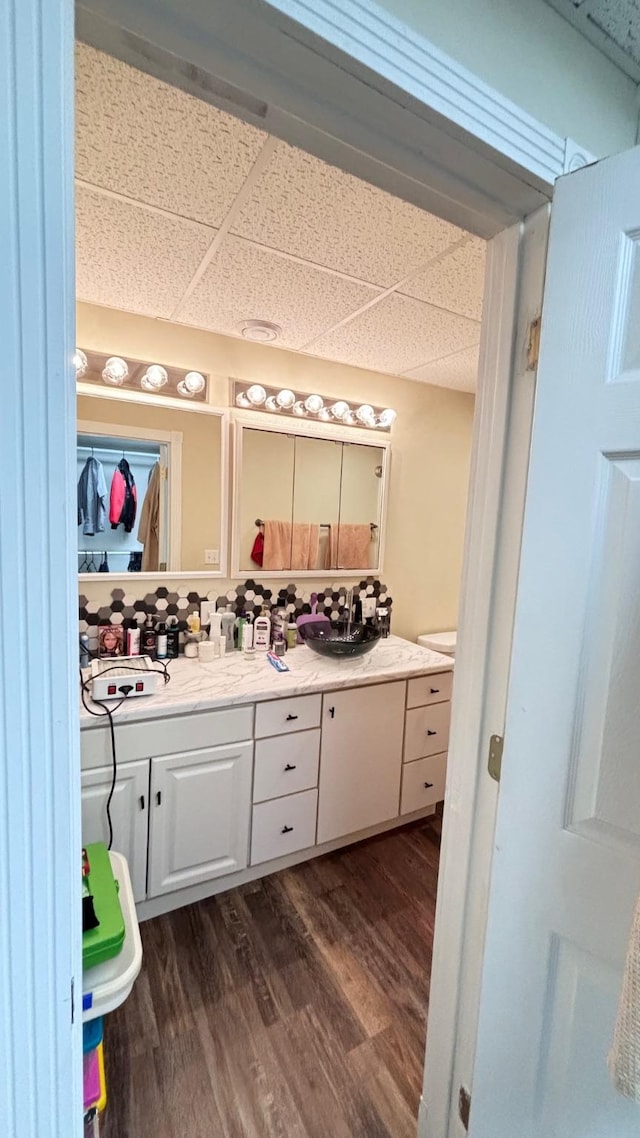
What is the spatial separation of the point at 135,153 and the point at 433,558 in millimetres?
2284

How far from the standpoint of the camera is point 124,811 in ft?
4.95

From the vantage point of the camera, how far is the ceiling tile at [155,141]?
0.81 meters

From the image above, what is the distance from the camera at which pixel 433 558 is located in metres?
2.77

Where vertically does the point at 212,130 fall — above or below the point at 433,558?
above

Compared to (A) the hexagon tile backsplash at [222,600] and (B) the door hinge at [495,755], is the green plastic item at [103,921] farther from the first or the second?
(A) the hexagon tile backsplash at [222,600]

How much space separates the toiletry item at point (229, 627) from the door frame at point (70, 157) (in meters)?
1.63

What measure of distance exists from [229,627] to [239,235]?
152 centimetres

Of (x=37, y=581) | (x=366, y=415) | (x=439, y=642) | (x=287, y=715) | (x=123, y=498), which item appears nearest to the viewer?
(x=37, y=581)

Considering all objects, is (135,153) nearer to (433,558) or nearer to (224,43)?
(224,43)

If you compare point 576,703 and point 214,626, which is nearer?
point 576,703

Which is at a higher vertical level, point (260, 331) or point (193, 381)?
point (260, 331)

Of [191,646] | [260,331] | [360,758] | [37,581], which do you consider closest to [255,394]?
[260,331]

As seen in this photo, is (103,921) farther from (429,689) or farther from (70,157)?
(429,689)

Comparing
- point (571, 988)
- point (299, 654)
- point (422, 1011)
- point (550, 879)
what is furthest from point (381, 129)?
point (422, 1011)
